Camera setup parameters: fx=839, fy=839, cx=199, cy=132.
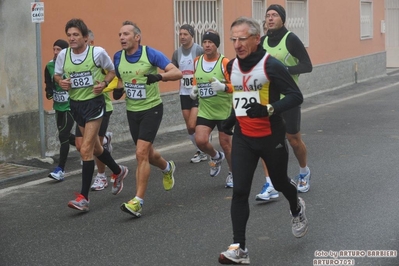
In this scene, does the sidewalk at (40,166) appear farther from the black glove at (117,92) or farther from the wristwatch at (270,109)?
the wristwatch at (270,109)

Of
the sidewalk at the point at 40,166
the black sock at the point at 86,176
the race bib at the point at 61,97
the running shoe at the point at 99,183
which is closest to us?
the black sock at the point at 86,176

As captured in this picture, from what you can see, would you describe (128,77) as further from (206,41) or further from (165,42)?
(165,42)

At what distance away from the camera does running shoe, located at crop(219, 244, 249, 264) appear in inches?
245

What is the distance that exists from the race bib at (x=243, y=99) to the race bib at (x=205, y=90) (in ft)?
8.45

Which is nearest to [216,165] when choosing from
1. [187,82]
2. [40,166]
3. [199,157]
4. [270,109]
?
[199,157]

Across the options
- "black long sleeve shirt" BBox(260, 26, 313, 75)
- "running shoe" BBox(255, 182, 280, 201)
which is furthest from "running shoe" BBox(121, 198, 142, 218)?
"black long sleeve shirt" BBox(260, 26, 313, 75)

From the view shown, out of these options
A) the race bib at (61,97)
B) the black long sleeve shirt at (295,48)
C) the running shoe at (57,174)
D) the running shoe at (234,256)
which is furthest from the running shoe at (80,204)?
the race bib at (61,97)

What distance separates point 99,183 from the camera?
9547mm

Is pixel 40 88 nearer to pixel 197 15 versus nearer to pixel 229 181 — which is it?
pixel 229 181

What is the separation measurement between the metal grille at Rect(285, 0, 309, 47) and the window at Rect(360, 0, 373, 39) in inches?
191

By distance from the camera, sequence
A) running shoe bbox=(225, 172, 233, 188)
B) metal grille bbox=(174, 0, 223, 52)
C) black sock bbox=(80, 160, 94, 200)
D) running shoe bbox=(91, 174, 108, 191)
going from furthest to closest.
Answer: metal grille bbox=(174, 0, 223, 52), running shoe bbox=(91, 174, 108, 191), running shoe bbox=(225, 172, 233, 188), black sock bbox=(80, 160, 94, 200)

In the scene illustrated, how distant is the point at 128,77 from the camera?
827 centimetres

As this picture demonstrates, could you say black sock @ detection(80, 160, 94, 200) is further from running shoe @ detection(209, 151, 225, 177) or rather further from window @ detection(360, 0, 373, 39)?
window @ detection(360, 0, 373, 39)

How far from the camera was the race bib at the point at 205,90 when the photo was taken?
9180 mm
